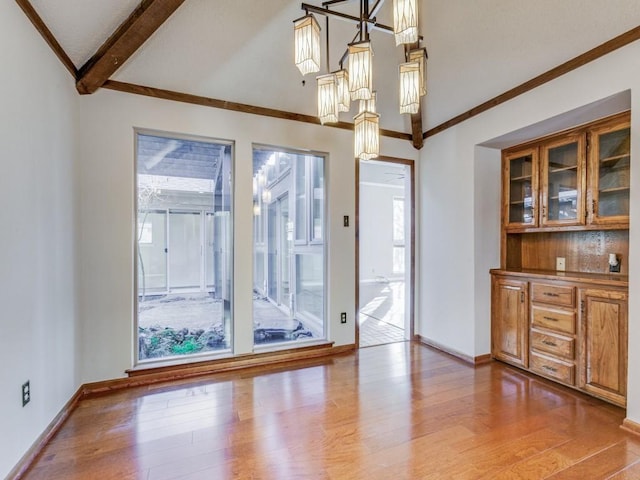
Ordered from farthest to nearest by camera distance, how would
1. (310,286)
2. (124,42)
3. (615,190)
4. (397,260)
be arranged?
(397,260) < (310,286) < (615,190) < (124,42)

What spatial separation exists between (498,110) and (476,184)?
69 centimetres

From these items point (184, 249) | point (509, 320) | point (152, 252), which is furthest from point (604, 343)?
point (152, 252)

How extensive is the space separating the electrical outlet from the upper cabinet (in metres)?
3.97

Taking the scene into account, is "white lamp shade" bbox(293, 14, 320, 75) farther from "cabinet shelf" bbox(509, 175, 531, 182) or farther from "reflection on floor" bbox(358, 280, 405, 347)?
"reflection on floor" bbox(358, 280, 405, 347)

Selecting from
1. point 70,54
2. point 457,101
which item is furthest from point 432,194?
point 70,54

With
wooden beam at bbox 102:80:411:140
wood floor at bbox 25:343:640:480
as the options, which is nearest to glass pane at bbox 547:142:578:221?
wood floor at bbox 25:343:640:480

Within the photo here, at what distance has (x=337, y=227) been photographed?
3.46 m

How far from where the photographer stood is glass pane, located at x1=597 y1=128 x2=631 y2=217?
7.85ft

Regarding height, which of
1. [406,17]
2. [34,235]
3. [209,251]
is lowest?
[209,251]

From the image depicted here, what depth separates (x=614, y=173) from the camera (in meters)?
2.47

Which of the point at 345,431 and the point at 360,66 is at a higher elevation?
the point at 360,66

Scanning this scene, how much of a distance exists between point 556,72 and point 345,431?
3052mm

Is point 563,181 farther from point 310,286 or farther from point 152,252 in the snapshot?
point 152,252

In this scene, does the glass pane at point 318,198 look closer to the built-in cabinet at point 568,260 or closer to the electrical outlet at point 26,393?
the built-in cabinet at point 568,260
